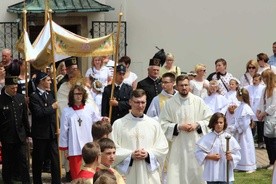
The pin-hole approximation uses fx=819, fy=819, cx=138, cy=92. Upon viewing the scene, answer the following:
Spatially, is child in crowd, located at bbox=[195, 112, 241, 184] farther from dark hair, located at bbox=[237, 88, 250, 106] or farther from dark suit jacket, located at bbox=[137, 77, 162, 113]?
dark hair, located at bbox=[237, 88, 250, 106]

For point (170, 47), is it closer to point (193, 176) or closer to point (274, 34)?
point (274, 34)

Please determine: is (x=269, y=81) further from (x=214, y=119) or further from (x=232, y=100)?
(x=214, y=119)

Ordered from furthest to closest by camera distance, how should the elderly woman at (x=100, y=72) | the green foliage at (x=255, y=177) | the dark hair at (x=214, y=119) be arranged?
the elderly woman at (x=100, y=72) → the green foliage at (x=255, y=177) → the dark hair at (x=214, y=119)

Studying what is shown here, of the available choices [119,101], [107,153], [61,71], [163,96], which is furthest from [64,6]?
[107,153]

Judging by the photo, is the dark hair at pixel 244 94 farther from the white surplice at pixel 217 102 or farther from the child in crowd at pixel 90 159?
the child in crowd at pixel 90 159

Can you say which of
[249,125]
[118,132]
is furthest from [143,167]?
[249,125]

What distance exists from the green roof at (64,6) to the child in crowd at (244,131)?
523 centimetres

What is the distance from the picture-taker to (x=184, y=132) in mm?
11617

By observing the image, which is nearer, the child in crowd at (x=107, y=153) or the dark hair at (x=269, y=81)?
the child in crowd at (x=107, y=153)

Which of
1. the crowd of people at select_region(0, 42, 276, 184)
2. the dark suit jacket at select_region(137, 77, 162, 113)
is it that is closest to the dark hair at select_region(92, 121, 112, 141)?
the crowd of people at select_region(0, 42, 276, 184)

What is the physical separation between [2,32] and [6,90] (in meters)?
5.47

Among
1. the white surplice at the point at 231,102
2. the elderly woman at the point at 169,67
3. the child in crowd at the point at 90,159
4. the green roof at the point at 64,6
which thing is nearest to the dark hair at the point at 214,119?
the white surplice at the point at 231,102

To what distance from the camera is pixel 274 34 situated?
61.5ft

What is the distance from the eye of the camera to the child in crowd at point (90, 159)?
26.1 ft
